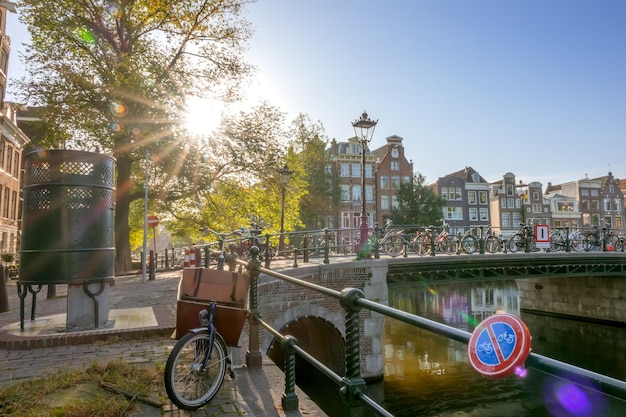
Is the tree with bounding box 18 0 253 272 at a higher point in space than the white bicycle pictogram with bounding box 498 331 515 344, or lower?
higher

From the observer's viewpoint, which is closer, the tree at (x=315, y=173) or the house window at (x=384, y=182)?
the tree at (x=315, y=173)

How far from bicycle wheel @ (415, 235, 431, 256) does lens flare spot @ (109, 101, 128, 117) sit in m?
12.7

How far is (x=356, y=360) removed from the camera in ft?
7.47

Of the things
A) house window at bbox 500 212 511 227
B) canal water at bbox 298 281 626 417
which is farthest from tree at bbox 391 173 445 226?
house window at bbox 500 212 511 227

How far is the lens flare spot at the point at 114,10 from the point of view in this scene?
56.6 feet

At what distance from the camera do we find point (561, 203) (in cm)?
5984

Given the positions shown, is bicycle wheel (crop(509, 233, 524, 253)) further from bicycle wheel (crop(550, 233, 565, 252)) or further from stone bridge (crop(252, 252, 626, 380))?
bicycle wheel (crop(550, 233, 565, 252))

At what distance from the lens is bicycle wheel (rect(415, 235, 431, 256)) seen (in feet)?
57.7

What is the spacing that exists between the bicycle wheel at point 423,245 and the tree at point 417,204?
898 inches

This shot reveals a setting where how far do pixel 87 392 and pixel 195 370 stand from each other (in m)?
0.90

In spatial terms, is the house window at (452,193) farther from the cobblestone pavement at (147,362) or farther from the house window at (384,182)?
the cobblestone pavement at (147,362)

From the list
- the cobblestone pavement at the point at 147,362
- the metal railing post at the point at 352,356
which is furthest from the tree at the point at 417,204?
the metal railing post at the point at 352,356

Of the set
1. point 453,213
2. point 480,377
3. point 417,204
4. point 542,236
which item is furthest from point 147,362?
point 453,213

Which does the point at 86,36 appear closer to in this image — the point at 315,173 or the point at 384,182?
the point at 315,173
